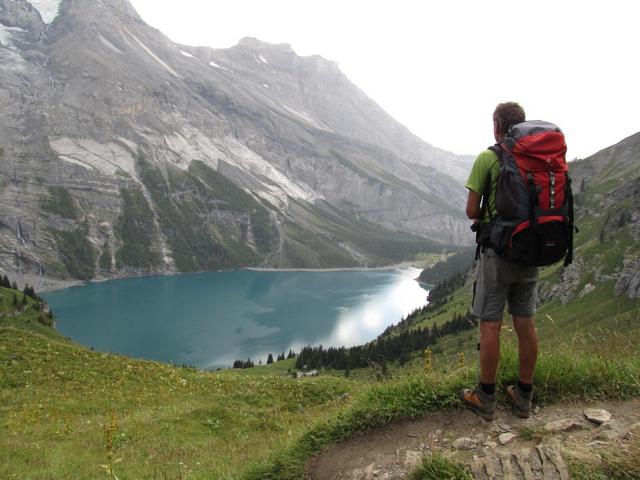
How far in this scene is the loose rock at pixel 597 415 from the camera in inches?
232

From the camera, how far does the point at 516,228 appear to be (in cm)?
602

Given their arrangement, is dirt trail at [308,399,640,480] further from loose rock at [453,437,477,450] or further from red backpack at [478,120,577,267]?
red backpack at [478,120,577,267]

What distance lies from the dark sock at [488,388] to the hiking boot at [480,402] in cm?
4

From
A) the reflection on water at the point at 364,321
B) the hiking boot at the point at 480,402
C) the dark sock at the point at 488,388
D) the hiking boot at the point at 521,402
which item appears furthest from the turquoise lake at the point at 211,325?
the hiking boot at the point at 521,402

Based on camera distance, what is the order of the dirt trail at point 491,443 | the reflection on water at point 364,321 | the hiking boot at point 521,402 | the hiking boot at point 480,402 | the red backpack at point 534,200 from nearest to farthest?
the dirt trail at point 491,443, the red backpack at point 534,200, the hiking boot at point 521,402, the hiking boot at point 480,402, the reflection on water at point 364,321

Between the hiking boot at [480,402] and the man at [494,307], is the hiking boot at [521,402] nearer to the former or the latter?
the man at [494,307]

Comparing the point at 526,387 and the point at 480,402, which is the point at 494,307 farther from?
the point at 480,402

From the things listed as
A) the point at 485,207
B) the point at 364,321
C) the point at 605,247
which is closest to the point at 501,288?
the point at 485,207

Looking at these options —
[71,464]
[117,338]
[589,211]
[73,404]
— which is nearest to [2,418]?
[73,404]

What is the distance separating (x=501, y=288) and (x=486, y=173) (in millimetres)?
1648

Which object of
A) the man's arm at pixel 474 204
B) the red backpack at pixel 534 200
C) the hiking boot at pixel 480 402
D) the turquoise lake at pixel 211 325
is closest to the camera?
the red backpack at pixel 534 200

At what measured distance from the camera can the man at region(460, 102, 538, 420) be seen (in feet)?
21.3

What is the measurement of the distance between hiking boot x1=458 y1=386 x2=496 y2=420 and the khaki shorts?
1.05 meters

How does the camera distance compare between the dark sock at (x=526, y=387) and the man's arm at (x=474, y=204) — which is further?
the man's arm at (x=474, y=204)
